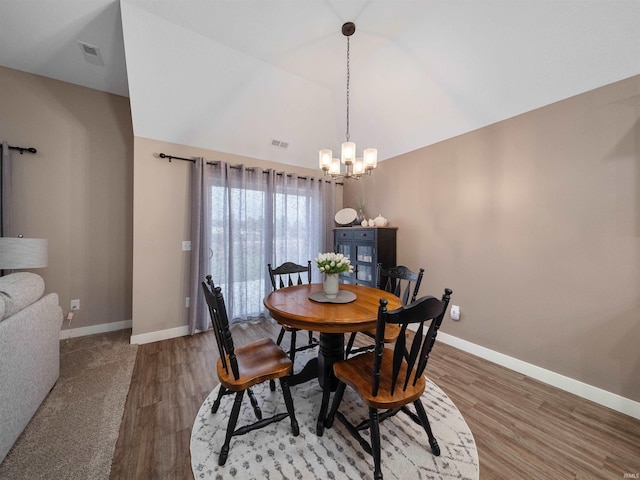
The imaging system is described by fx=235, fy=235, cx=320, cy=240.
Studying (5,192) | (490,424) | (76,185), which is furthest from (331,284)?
(5,192)

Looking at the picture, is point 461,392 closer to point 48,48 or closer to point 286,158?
point 286,158

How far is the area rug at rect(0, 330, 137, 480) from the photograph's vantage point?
129 centimetres

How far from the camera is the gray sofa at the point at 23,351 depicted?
132 centimetres

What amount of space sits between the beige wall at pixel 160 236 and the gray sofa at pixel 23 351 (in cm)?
87

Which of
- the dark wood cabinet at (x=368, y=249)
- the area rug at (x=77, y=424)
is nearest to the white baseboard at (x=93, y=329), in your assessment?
the area rug at (x=77, y=424)

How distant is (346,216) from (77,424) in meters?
3.56

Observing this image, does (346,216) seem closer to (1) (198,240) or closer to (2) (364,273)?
(2) (364,273)

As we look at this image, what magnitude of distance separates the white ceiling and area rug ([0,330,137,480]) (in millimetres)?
2546

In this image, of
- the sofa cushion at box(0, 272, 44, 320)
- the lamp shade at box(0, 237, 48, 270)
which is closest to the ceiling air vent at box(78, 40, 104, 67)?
the lamp shade at box(0, 237, 48, 270)

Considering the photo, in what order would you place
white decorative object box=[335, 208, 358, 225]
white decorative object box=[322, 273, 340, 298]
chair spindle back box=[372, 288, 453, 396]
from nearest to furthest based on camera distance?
chair spindle back box=[372, 288, 453, 396] → white decorative object box=[322, 273, 340, 298] → white decorative object box=[335, 208, 358, 225]

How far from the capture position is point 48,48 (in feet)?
7.64

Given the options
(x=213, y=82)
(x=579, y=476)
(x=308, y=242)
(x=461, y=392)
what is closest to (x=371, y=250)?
(x=308, y=242)

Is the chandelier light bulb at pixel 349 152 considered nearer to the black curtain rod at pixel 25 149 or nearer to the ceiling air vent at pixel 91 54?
the ceiling air vent at pixel 91 54

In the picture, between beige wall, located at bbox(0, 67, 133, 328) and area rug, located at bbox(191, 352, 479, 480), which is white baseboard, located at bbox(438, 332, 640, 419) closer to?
area rug, located at bbox(191, 352, 479, 480)
